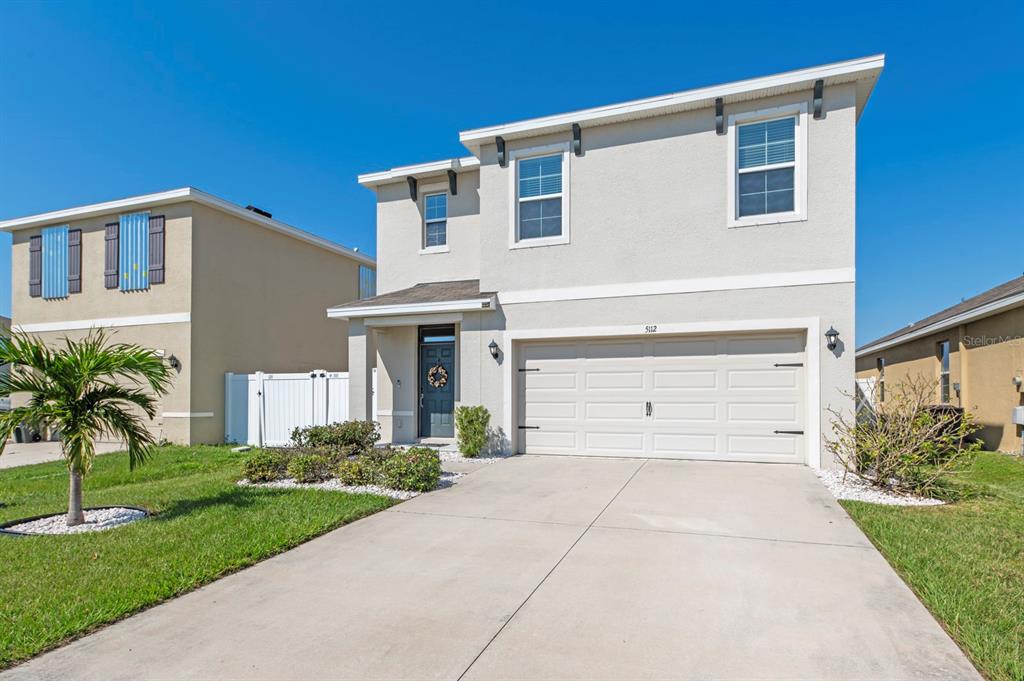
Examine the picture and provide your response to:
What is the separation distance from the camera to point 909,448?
6.99m

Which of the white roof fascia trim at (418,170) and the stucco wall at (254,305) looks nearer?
the white roof fascia trim at (418,170)

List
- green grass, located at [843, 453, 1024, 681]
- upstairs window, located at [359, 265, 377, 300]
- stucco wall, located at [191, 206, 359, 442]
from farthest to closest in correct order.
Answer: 1. upstairs window, located at [359, 265, 377, 300]
2. stucco wall, located at [191, 206, 359, 442]
3. green grass, located at [843, 453, 1024, 681]

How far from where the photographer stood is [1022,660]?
3.01 meters

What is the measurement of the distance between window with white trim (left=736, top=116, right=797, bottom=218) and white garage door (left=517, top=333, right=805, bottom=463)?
225cm

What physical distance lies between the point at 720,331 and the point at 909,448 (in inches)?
127

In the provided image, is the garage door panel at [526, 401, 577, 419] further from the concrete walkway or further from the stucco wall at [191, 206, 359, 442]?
the concrete walkway

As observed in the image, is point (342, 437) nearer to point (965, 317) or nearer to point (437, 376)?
point (437, 376)

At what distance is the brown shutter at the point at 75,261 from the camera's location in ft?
49.5

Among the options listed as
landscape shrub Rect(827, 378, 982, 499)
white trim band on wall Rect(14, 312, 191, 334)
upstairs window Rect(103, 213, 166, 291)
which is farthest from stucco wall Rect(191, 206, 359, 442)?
landscape shrub Rect(827, 378, 982, 499)

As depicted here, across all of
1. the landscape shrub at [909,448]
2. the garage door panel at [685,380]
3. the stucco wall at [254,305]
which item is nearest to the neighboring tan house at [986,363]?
the landscape shrub at [909,448]

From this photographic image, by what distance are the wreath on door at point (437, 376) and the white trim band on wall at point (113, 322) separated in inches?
250

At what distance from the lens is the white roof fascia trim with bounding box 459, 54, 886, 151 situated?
27.7ft

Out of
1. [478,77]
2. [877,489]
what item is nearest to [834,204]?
[877,489]

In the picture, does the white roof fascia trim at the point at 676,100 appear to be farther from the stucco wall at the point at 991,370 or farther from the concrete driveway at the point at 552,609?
the concrete driveway at the point at 552,609
